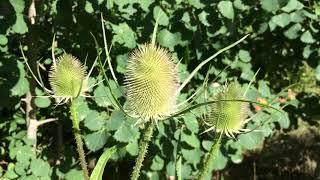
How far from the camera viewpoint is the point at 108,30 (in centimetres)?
295

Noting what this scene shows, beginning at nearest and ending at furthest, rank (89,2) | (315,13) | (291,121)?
(89,2) < (315,13) < (291,121)

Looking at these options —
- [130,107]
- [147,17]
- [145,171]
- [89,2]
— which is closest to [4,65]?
[89,2]

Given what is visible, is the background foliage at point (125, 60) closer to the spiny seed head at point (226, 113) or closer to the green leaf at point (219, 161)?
the green leaf at point (219, 161)

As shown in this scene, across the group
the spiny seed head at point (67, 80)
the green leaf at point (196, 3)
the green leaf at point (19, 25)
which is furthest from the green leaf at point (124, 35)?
the spiny seed head at point (67, 80)

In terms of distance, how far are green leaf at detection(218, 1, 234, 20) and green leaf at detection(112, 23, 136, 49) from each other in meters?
0.46

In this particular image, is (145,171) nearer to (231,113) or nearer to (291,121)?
(291,121)

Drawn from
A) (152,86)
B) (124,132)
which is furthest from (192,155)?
(152,86)

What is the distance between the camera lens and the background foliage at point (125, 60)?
2.83 metres

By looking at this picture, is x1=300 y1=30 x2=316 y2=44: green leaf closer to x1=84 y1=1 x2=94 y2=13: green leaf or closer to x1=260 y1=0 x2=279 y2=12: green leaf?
x1=260 y1=0 x2=279 y2=12: green leaf

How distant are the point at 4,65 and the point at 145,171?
1030 mm

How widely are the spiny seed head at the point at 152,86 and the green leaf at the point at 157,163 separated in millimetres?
1719

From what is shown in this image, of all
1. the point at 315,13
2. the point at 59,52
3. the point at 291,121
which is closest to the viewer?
the point at 59,52

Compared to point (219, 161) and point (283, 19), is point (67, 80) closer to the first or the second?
point (219, 161)

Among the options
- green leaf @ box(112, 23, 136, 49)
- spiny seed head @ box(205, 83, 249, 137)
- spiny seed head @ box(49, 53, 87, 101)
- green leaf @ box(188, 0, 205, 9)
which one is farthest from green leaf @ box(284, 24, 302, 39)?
spiny seed head @ box(49, 53, 87, 101)
